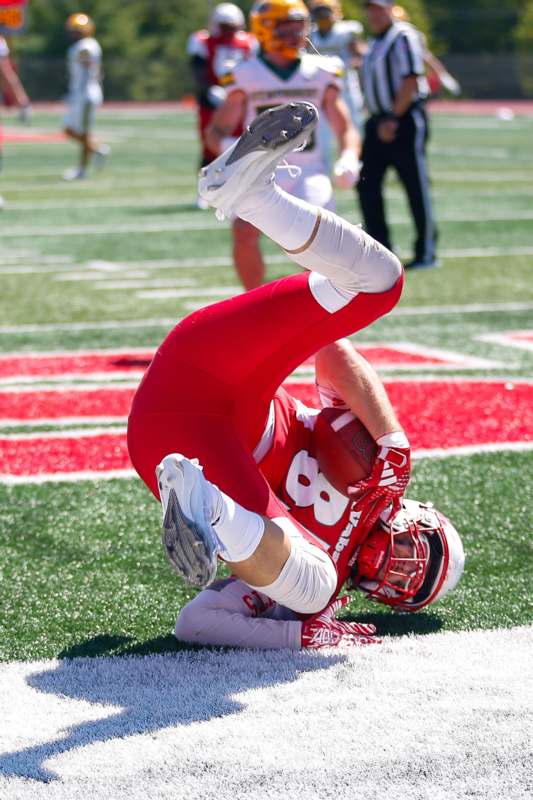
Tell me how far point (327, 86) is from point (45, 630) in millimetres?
4174

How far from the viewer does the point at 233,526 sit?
9.35 feet

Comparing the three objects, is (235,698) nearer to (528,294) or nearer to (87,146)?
(528,294)

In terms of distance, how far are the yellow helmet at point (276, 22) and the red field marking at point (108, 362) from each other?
1.46 m

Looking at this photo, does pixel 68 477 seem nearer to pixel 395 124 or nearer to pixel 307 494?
pixel 307 494

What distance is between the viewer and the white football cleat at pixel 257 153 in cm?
300

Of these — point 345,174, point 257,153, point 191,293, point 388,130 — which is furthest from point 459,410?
point 388,130

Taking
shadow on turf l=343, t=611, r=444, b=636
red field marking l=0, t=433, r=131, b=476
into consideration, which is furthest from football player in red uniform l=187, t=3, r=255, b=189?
shadow on turf l=343, t=611, r=444, b=636

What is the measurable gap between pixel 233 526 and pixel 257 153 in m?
0.78

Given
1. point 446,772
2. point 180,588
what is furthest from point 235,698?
point 180,588

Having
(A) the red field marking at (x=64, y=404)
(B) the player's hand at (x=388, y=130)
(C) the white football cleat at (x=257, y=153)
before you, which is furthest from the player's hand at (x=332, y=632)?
(B) the player's hand at (x=388, y=130)

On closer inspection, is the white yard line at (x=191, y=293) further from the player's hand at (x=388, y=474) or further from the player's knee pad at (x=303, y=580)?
the player's knee pad at (x=303, y=580)

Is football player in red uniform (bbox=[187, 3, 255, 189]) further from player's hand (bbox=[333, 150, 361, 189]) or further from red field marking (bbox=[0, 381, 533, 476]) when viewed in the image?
red field marking (bbox=[0, 381, 533, 476])

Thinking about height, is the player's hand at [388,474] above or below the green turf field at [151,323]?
above

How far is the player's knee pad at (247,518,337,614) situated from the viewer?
118 inches
